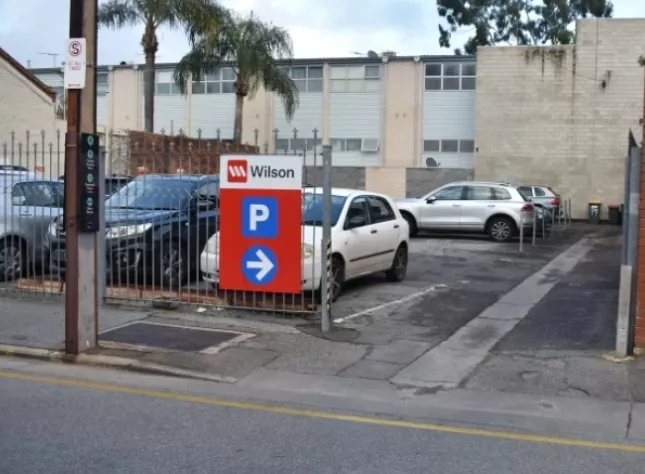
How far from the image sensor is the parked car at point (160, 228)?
10719 mm

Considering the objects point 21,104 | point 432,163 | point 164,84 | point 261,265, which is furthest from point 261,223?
point 164,84

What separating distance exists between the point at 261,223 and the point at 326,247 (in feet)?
3.44

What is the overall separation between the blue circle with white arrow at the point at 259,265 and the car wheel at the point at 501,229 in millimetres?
13669

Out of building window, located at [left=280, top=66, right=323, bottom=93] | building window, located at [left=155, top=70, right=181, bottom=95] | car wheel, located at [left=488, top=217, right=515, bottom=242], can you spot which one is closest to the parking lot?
car wheel, located at [left=488, top=217, right=515, bottom=242]

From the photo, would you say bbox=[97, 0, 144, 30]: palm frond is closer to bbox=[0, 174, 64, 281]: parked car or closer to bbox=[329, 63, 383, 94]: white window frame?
bbox=[329, 63, 383, 94]: white window frame

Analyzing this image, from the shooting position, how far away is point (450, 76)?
3853 centimetres

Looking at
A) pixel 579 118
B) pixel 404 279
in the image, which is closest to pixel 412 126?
pixel 579 118

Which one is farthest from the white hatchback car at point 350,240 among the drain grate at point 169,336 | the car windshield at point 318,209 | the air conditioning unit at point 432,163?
the air conditioning unit at point 432,163

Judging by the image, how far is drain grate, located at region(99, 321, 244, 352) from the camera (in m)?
8.67

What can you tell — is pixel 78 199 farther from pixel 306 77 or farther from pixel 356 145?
pixel 306 77

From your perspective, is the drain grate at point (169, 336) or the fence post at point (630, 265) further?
the drain grate at point (169, 336)

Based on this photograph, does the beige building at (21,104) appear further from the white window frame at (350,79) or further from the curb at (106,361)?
the curb at (106,361)

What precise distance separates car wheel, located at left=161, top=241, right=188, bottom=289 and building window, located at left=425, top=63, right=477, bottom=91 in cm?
2957

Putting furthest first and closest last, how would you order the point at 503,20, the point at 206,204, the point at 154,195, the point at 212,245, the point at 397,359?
1. the point at 503,20
2. the point at 154,195
3. the point at 206,204
4. the point at 212,245
5. the point at 397,359
